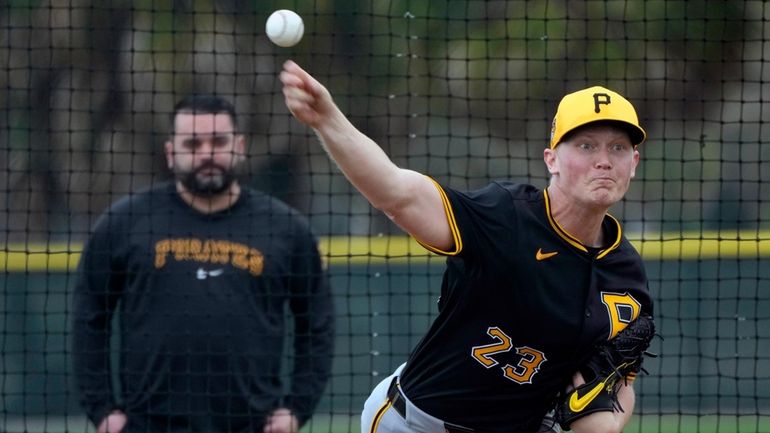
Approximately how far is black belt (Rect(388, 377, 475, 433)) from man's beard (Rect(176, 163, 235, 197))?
1.99 meters

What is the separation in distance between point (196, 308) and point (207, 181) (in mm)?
612

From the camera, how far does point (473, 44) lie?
13.0 metres

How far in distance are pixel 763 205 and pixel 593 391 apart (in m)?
9.32

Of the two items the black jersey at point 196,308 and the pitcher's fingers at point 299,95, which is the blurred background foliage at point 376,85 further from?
the pitcher's fingers at point 299,95

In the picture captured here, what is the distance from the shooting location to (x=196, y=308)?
6090 mm

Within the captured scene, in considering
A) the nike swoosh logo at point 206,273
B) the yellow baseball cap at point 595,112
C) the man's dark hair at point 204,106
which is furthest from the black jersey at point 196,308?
the yellow baseball cap at point 595,112

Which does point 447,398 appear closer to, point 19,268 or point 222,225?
point 222,225

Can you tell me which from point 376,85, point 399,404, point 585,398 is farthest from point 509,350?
point 376,85

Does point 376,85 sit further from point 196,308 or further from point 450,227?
point 450,227

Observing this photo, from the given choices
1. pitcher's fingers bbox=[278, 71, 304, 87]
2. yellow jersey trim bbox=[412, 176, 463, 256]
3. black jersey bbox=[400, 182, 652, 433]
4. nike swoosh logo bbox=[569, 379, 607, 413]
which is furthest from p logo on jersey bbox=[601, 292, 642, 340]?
pitcher's fingers bbox=[278, 71, 304, 87]

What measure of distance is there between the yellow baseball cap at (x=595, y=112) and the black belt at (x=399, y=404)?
100 cm

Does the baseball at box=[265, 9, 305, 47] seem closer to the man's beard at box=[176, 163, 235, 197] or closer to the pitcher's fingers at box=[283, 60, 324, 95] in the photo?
the pitcher's fingers at box=[283, 60, 324, 95]

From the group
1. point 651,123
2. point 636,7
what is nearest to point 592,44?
point 636,7

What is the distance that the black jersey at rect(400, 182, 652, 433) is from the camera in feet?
13.4
